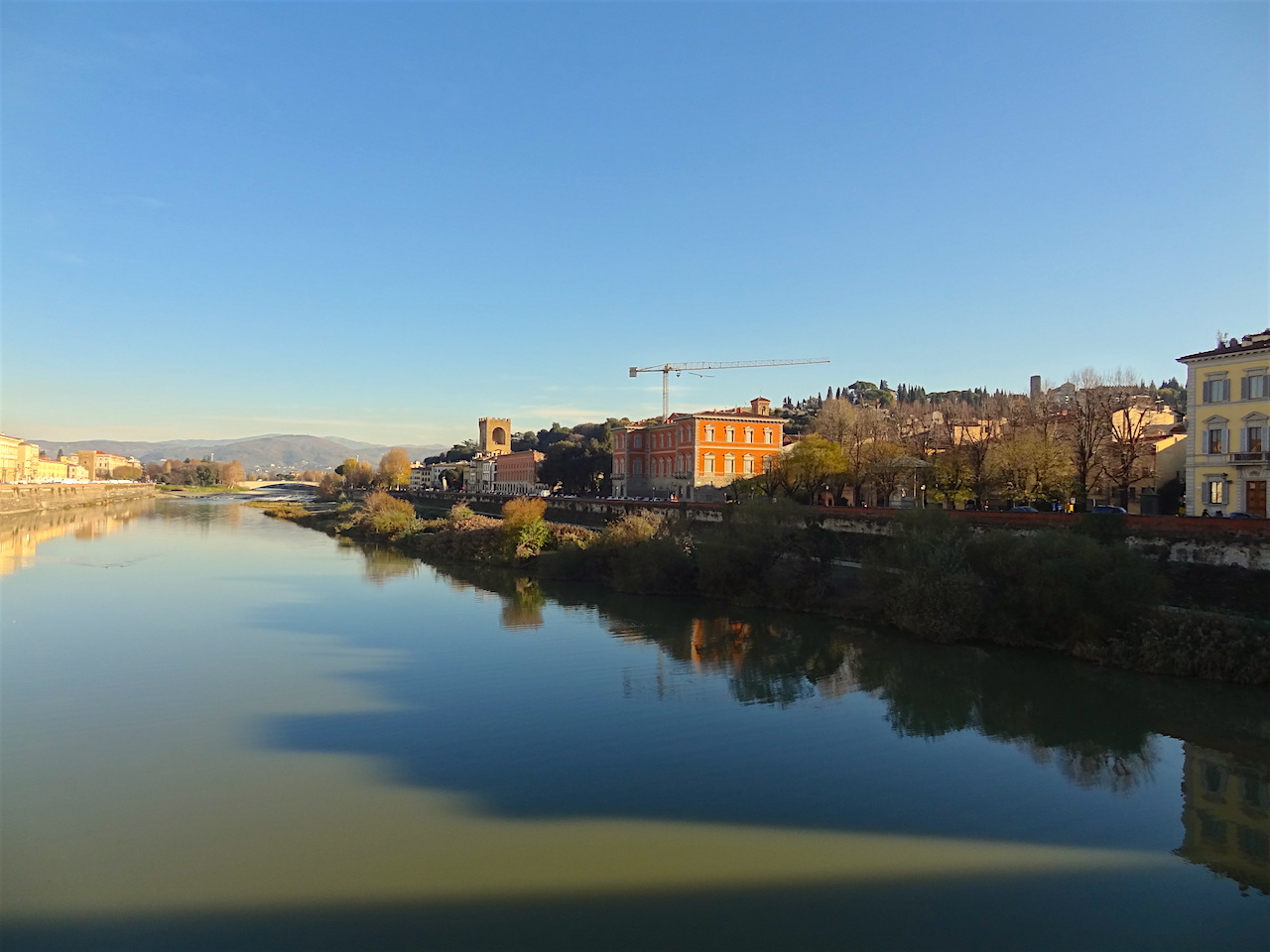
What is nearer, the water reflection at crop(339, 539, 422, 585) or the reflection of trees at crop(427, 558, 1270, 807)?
the reflection of trees at crop(427, 558, 1270, 807)

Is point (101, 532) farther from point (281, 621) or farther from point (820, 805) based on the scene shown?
point (820, 805)

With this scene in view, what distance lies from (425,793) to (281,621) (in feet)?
44.4

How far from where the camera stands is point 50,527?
181 feet

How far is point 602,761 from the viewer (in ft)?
38.6

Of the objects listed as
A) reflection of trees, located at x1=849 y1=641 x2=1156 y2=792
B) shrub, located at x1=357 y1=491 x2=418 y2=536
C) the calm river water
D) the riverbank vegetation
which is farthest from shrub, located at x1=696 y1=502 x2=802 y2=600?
shrub, located at x1=357 y1=491 x2=418 y2=536

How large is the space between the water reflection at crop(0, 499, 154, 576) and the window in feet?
137

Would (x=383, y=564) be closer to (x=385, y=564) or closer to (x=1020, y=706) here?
(x=385, y=564)

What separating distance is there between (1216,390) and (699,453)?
2642 cm

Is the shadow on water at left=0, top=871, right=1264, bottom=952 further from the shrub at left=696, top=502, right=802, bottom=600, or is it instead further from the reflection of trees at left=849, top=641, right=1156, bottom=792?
the shrub at left=696, top=502, right=802, bottom=600

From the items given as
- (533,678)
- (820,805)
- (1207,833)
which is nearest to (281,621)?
(533,678)

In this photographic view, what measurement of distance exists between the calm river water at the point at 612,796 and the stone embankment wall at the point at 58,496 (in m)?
58.5

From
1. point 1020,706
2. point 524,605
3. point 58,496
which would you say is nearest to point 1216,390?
point 1020,706

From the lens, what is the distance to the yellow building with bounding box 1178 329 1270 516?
2300 cm

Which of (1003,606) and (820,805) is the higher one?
(1003,606)
